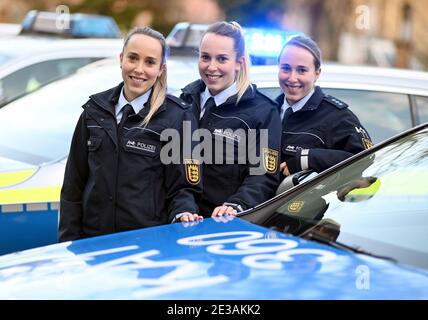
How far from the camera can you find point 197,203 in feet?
12.6

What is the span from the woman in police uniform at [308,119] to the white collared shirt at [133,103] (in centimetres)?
68

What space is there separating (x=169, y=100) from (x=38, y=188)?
0.91 metres

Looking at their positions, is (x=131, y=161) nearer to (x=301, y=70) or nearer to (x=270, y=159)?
(x=270, y=159)

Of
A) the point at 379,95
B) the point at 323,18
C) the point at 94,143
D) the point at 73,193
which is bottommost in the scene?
the point at 73,193

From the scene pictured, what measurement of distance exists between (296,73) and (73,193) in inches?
42.1

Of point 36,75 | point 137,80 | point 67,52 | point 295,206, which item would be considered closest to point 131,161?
point 137,80

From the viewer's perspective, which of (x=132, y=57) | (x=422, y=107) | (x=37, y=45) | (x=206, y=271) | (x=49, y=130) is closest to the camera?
(x=206, y=271)

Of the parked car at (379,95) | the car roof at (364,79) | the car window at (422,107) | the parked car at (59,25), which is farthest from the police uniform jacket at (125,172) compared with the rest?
the parked car at (59,25)

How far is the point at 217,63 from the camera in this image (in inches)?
155

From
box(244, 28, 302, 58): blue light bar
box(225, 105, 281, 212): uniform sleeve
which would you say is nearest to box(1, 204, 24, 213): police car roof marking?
box(225, 105, 281, 212): uniform sleeve

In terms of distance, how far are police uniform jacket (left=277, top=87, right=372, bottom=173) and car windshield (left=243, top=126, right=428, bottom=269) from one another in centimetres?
49

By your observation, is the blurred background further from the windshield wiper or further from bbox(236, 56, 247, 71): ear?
the windshield wiper

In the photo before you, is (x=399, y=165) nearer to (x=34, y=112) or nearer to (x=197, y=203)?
(x=197, y=203)
